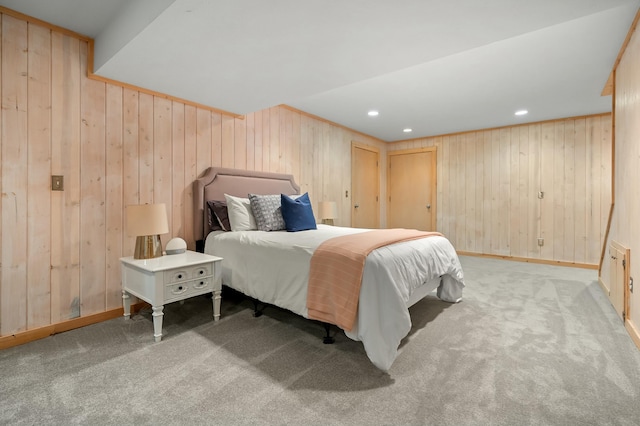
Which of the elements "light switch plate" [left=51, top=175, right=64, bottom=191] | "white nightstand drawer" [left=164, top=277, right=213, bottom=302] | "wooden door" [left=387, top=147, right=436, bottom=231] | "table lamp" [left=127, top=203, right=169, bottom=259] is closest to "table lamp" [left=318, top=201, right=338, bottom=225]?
"white nightstand drawer" [left=164, top=277, right=213, bottom=302]

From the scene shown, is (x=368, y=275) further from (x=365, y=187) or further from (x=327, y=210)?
(x=365, y=187)

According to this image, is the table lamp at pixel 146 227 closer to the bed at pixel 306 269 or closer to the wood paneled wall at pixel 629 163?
the bed at pixel 306 269

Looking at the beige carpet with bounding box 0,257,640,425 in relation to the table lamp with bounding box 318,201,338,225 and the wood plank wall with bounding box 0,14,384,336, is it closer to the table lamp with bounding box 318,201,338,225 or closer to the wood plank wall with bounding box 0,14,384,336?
the wood plank wall with bounding box 0,14,384,336

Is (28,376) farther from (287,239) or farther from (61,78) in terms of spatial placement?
(61,78)

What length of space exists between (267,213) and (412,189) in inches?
153

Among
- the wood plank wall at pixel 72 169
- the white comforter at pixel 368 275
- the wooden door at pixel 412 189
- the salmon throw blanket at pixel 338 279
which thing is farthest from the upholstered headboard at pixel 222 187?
the wooden door at pixel 412 189

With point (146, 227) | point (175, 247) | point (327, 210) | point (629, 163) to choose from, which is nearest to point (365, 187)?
point (327, 210)

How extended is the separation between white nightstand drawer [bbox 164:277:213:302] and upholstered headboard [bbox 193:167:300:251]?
74 cm

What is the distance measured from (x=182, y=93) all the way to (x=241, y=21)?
4.49ft

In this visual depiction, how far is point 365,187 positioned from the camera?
5.60 meters

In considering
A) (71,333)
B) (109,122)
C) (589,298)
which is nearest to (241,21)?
(109,122)

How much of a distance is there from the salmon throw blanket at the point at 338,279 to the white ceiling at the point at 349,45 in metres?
1.35

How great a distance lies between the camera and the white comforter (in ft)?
5.58

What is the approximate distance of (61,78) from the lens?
2256 mm
